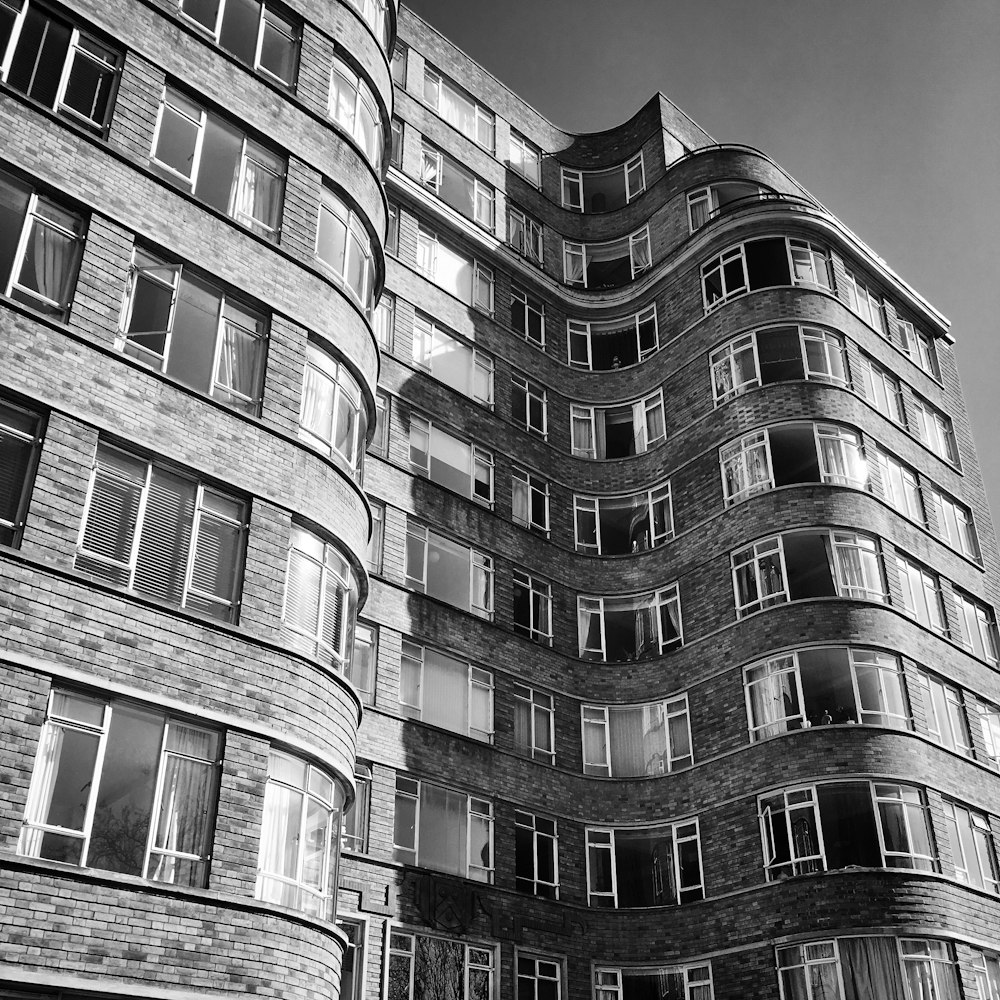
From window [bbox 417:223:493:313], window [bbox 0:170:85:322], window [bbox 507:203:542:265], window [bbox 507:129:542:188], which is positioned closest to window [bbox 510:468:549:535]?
window [bbox 417:223:493:313]

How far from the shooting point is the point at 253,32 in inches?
869

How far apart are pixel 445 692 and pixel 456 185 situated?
672 inches

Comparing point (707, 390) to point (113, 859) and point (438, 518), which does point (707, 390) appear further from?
point (113, 859)

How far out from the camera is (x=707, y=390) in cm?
3331

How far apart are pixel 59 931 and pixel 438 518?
57.2 ft

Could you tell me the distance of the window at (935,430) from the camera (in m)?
35.4

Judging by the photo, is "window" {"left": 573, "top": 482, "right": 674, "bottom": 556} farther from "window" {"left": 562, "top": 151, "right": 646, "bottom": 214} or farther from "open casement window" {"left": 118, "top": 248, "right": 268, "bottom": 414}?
"open casement window" {"left": 118, "top": 248, "right": 268, "bottom": 414}

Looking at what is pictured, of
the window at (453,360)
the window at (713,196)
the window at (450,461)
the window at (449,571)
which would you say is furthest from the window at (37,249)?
the window at (713,196)

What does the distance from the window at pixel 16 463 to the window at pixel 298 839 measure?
4825 mm

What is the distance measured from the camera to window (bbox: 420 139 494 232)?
36.1 m

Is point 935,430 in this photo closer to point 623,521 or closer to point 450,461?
point 623,521

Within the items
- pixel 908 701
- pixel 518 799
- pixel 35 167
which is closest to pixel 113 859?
pixel 35 167

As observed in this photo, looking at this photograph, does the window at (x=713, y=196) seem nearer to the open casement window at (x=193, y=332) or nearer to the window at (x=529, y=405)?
the window at (x=529, y=405)

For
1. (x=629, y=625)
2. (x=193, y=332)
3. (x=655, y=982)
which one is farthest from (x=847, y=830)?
(x=193, y=332)
